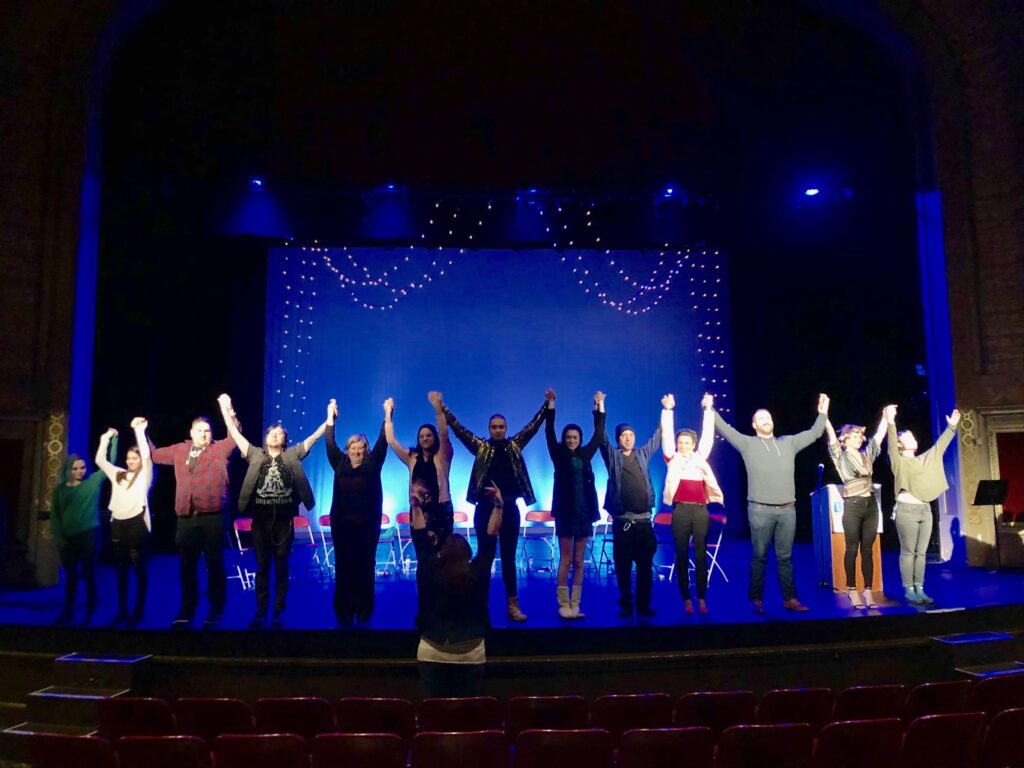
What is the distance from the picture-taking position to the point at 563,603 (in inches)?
207

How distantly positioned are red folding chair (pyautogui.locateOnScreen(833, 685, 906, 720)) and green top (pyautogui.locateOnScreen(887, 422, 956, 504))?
267 centimetres

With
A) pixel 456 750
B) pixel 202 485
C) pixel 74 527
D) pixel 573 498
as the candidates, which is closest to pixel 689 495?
pixel 573 498

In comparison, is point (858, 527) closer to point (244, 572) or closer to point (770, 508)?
point (770, 508)

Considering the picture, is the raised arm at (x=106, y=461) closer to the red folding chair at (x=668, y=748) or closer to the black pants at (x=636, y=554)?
the black pants at (x=636, y=554)

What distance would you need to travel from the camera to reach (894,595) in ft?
19.0

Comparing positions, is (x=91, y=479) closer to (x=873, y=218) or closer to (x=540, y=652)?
(x=540, y=652)

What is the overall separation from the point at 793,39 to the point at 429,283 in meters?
5.51

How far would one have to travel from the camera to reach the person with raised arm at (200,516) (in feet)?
16.4

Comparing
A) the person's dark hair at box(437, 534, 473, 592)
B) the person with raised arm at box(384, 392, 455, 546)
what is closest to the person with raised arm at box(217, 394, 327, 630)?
the person with raised arm at box(384, 392, 455, 546)

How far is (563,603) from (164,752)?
305 cm

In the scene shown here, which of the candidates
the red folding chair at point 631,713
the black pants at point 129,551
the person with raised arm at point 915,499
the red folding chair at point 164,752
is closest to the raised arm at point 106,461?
the black pants at point 129,551

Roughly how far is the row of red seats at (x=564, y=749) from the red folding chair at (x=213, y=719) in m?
0.49

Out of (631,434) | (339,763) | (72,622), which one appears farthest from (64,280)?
(339,763)

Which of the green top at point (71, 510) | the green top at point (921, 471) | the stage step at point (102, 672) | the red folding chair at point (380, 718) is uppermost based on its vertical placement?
the green top at point (921, 471)
